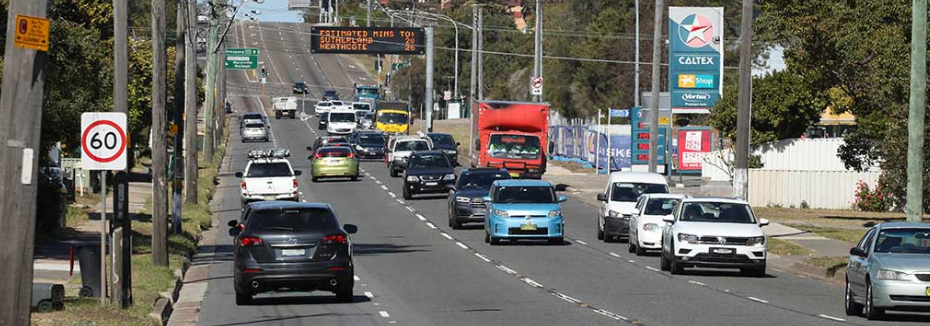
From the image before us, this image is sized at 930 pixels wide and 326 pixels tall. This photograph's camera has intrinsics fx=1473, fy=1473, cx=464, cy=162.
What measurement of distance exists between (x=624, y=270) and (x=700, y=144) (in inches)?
1404

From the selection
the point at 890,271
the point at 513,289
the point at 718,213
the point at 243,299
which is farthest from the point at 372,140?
the point at 890,271

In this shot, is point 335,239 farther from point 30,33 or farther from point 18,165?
point 30,33

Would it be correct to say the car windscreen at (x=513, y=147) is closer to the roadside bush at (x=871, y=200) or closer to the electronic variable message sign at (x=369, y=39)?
the roadside bush at (x=871, y=200)

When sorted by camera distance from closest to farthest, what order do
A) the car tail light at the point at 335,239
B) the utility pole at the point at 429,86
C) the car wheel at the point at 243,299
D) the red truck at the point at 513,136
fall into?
1. the car tail light at the point at 335,239
2. the car wheel at the point at 243,299
3. the red truck at the point at 513,136
4. the utility pole at the point at 429,86

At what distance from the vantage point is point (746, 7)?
3641 cm

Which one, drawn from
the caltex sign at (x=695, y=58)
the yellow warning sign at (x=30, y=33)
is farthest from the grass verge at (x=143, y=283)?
the caltex sign at (x=695, y=58)

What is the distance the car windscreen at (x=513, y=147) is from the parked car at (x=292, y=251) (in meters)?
37.0

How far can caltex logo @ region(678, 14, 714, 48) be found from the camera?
2304 inches

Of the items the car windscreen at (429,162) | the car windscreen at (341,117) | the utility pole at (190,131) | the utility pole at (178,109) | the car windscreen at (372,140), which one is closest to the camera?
the utility pole at (178,109)

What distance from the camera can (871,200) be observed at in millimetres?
55031

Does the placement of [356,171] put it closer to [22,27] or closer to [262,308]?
[262,308]

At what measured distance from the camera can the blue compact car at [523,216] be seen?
35.8 metres

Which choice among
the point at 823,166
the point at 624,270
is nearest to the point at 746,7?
the point at 624,270

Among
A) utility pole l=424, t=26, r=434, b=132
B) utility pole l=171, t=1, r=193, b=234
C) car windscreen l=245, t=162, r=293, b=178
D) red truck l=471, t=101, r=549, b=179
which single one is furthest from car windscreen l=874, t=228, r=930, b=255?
utility pole l=424, t=26, r=434, b=132
